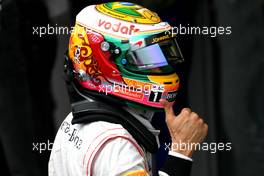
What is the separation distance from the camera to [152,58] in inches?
87.4

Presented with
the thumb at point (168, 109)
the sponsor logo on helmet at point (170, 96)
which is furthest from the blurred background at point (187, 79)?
the thumb at point (168, 109)

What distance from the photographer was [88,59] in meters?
2.26

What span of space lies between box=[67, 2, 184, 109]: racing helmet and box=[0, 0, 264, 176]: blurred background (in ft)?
5.53

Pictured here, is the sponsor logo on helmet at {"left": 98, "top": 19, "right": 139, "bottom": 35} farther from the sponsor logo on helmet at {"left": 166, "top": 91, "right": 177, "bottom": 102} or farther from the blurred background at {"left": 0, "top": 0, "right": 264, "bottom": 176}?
the blurred background at {"left": 0, "top": 0, "right": 264, "bottom": 176}

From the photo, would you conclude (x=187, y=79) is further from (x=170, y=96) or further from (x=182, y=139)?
(x=182, y=139)

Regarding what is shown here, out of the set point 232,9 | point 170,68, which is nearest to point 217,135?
point 232,9

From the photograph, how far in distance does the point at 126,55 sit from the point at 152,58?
0.08m

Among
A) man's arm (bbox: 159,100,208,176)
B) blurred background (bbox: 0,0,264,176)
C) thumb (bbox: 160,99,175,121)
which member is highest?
thumb (bbox: 160,99,175,121)

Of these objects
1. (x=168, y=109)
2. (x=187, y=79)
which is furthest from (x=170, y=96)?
(x=187, y=79)

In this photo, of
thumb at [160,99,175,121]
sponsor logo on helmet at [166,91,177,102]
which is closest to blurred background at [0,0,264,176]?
sponsor logo on helmet at [166,91,177,102]

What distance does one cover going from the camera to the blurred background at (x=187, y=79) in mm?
4004

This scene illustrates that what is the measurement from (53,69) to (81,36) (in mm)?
1977

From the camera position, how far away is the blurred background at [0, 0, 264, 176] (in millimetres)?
4004

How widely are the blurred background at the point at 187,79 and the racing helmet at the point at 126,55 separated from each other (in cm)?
168
